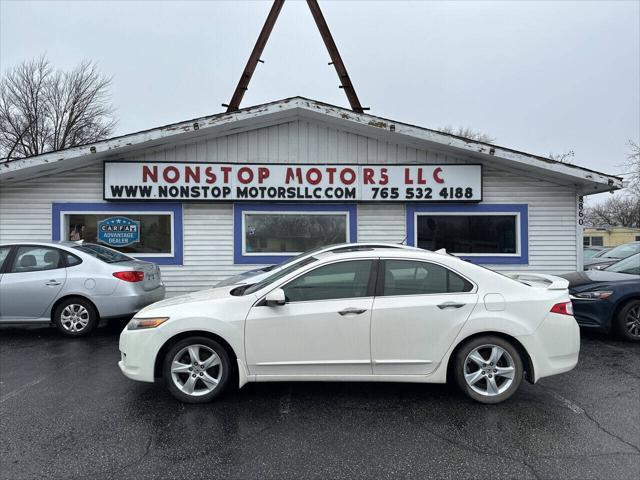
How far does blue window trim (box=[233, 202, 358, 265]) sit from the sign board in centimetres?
213

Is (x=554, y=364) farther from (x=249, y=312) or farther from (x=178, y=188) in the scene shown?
(x=178, y=188)

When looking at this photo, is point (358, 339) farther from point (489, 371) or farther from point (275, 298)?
point (489, 371)

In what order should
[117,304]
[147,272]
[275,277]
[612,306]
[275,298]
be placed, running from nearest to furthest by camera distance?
[275,298] → [275,277] → [612,306] → [117,304] → [147,272]

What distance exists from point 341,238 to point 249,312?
5.68 m

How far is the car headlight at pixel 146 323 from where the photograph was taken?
415cm

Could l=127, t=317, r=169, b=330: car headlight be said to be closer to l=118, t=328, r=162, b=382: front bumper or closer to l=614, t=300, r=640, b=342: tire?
l=118, t=328, r=162, b=382: front bumper

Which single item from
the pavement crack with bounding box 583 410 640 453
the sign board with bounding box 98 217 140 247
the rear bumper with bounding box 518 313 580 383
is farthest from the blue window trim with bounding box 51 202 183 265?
the pavement crack with bounding box 583 410 640 453

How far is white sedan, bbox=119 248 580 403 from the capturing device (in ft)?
13.4

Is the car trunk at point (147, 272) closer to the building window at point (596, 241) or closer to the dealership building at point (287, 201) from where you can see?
the dealership building at point (287, 201)

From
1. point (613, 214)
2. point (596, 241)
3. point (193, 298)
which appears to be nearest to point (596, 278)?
point (193, 298)

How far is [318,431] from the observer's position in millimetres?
3607

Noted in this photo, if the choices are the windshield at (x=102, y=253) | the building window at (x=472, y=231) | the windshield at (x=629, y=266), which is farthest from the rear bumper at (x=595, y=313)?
the windshield at (x=102, y=253)

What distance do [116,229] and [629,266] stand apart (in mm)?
9799

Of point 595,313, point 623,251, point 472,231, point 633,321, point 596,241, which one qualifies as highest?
point 472,231
